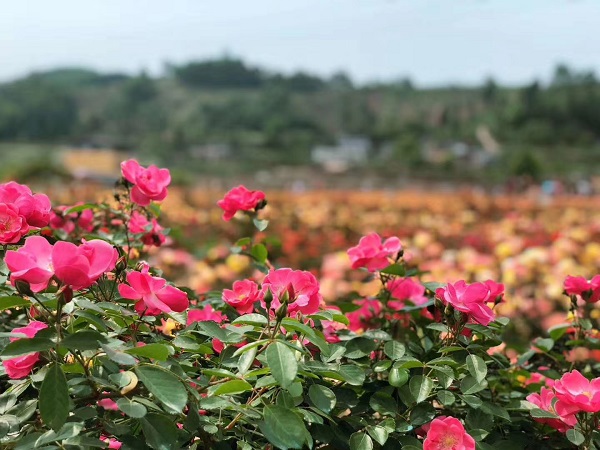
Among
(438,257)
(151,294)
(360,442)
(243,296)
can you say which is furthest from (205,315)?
(438,257)

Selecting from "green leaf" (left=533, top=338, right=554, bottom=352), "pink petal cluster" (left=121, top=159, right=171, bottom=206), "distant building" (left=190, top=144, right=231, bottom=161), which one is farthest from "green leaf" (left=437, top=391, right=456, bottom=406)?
"distant building" (left=190, top=144, right=231, bottom=161)

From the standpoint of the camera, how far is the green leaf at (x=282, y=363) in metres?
0.58

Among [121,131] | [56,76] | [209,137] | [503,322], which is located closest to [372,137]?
[209,137]

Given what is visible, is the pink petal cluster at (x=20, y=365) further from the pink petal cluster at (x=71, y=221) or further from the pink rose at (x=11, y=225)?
the pink petal cluster at (x=71, y=221)

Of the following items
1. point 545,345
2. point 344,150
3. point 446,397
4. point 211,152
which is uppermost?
point 446,397

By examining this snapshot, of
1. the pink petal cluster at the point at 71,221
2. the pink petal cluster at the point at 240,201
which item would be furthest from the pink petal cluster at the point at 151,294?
the pink petal cluster at the point at 71,221

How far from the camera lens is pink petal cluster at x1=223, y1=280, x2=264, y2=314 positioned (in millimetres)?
814

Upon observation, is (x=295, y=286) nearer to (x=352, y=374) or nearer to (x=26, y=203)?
(x=352, y=374)

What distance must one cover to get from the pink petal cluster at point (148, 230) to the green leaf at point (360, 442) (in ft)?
1.67

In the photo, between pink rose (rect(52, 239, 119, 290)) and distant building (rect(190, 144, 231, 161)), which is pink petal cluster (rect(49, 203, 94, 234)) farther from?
distant building (rect(190, 144, 231, 161))

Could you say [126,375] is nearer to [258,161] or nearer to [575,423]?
[575,423]

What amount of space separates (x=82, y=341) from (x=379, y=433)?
0.30 metres

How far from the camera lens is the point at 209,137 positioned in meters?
39.5

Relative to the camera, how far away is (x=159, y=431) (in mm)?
591
